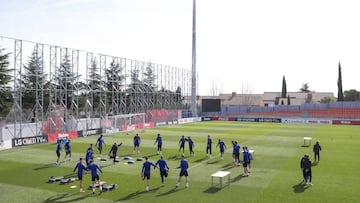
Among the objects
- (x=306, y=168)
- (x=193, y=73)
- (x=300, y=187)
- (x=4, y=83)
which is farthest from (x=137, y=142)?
(x=193, y=73)

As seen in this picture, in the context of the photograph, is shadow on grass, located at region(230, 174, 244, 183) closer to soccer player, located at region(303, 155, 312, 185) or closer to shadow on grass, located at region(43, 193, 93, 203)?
soccer player, located at region(303, 155, 312, 185)

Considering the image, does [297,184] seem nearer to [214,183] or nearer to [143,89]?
[214,183]

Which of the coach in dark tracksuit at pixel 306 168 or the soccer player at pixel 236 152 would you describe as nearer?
the coach in dark tracksuit at pixel 306 168

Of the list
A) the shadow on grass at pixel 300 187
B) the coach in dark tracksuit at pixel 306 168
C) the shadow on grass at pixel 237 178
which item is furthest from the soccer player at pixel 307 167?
the shadow on grass at pixel 237 178

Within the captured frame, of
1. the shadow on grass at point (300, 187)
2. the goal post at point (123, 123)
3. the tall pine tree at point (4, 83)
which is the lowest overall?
the shadow on grass at point (300, 187)

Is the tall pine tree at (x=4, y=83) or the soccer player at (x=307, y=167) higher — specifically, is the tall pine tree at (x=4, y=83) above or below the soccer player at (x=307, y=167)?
above

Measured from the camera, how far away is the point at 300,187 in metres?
17.7

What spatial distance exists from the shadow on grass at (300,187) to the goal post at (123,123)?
105 ft

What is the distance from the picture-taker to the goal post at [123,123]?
1868 inches

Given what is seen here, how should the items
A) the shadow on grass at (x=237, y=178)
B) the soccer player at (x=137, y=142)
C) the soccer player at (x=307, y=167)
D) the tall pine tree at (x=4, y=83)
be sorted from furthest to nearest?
the tall pine tree at (x=4, y=83), the soccer player at (x=137, y=142), the shadow on grass at (x=237, y=178), the soccer player at (x=307, y=167)

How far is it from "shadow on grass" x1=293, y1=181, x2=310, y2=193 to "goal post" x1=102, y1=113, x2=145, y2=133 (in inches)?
1259

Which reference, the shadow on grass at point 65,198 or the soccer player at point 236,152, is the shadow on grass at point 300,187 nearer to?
the soccer player at point 236,152

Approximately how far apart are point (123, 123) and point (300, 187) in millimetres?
35141

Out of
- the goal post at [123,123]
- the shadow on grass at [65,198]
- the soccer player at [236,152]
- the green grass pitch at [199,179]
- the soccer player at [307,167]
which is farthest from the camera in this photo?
the goal post at [123,123]
